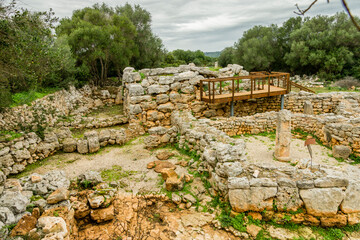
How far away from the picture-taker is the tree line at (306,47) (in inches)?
1031

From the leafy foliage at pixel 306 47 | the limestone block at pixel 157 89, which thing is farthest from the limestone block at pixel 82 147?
the leafy foliage at pixel 306 47

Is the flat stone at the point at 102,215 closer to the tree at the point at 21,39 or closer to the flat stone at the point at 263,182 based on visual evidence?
the flat stone at the point at 263,182

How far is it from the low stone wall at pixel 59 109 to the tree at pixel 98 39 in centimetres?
288

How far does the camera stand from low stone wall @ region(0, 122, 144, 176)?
805cm

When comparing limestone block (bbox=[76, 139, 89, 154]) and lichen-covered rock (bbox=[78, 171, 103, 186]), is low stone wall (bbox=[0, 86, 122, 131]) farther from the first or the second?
lichen-covered rock (bbox=[78, 171, 103, 186])

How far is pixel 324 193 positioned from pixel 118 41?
22.8 meters

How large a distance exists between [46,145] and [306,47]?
98.0ft

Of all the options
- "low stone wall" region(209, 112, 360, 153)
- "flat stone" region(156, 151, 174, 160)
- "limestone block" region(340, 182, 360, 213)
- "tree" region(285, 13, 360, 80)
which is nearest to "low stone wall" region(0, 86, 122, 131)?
"flat stone" region(156, 151, 174, 160)

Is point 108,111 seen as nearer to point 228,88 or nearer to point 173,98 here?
point 173,98

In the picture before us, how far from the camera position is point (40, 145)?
930 centimetres

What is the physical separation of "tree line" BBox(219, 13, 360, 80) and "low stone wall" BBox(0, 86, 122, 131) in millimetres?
21413

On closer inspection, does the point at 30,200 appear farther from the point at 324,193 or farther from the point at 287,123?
the point at 287,123

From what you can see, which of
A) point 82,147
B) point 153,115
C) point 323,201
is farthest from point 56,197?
point 153,115

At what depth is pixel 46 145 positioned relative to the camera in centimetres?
944
